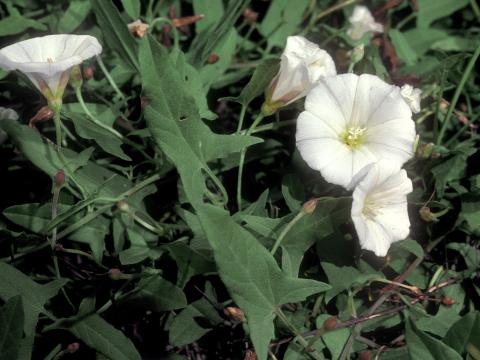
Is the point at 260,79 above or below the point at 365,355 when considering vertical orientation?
above

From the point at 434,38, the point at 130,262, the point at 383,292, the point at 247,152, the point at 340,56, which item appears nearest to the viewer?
the point at 130,262

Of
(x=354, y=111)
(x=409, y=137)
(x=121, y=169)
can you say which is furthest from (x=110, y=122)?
(x=409, y=137)

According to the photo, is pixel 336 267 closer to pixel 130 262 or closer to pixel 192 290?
pixel 192 290

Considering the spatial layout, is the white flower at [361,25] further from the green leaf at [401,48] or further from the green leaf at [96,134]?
the green leaf at [96,134]

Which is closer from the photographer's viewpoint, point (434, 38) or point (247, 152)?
point (247, 152)

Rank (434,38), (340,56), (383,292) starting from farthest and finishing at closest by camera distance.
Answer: (434,38), (340,56), (383,292)

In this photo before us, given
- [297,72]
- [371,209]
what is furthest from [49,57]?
[371,209]

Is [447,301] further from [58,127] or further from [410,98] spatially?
[58,127]

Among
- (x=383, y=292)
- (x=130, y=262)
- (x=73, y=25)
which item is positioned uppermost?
(x=73, y=25)
